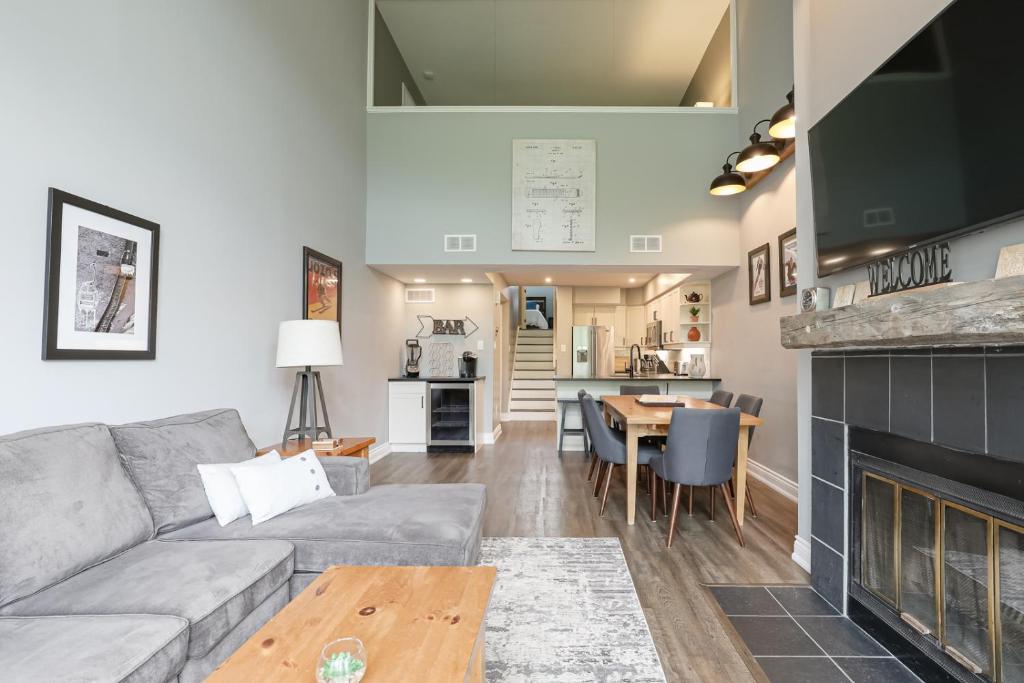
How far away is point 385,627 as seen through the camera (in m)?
1.29

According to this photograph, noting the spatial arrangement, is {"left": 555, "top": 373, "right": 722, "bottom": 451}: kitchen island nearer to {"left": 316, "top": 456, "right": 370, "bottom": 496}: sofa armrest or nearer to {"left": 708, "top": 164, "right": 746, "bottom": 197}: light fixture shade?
{"left": 708, "top": 164, "right": 746, "bottom": 197}: light fixture shade

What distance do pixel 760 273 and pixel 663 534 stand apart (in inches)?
107

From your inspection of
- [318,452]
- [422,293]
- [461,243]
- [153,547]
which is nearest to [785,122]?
[461,243]

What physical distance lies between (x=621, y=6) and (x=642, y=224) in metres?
2.42

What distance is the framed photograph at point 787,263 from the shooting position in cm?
385

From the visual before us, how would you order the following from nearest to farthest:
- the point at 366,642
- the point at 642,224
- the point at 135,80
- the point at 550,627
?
the point at 366,642 → the point at 550,627 → the point at 135,80 → the point at 642,224

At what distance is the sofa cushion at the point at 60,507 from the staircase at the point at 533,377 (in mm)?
7012

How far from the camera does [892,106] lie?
179 centimetres

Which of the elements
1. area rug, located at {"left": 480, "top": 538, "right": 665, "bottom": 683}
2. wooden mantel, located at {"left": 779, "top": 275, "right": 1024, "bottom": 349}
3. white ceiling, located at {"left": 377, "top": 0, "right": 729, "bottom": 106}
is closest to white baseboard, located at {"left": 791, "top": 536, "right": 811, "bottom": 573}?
area rug, located at {"left": 480, "top": 538, "right": 665, "bottom": 683}

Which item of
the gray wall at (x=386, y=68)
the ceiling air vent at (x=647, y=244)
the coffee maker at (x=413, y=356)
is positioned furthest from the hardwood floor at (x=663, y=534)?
the gray wall at (x=386, y=68)

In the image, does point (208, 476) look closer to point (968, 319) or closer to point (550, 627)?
point (550, 627)

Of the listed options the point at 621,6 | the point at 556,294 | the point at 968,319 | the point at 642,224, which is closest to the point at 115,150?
the point at 968,319

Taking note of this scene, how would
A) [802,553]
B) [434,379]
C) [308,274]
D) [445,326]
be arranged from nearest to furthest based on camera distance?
[802,553]
[308,274]
[434,379]
[445,326]

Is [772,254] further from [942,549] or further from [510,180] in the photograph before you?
[942,549]
